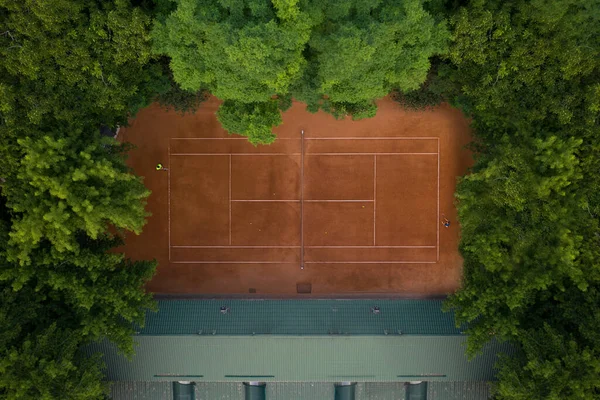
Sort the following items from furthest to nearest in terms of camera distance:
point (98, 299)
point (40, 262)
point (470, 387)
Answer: point (470, 387), point (98, 299), point (40, 262)

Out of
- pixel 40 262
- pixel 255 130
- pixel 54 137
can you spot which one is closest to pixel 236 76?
pixel 255 130

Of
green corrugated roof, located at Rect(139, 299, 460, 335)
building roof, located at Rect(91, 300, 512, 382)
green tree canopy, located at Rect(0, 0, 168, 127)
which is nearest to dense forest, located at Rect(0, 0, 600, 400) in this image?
green tree canopy, located at Rect(0, 0, 168, 127)

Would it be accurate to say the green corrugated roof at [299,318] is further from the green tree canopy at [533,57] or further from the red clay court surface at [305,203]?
the green tree canopy at [533,57]

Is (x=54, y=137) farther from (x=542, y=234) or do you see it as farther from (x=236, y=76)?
(x=542, y=234)

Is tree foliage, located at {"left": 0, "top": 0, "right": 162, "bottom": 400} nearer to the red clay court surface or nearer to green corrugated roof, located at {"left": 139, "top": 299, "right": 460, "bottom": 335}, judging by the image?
green corrugated roof, located at {"left": 139, "top": 299, "right": 460, "bottom": 335}

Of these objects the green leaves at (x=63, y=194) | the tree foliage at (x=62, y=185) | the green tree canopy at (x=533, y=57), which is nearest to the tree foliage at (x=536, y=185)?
the green tree canopy at (x=533, y=57)

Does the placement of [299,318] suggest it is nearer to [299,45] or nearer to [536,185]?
[536,185]
